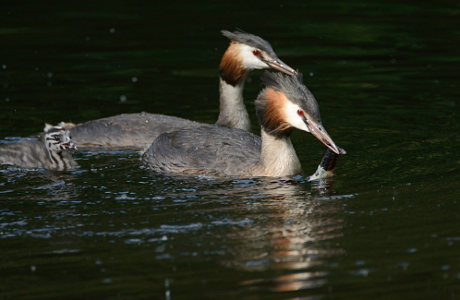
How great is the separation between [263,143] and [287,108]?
533 mm

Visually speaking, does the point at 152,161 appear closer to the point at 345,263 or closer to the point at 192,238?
the point at 192,238

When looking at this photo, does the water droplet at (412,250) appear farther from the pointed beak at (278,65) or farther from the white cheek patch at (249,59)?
the white cheek patch at (249,59)

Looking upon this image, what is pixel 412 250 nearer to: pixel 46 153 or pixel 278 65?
pixel 46 153

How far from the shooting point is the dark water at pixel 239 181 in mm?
7055

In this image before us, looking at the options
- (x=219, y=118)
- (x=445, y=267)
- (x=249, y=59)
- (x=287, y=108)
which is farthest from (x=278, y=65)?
Answer: (x=445, y=267)

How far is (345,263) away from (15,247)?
2.62m

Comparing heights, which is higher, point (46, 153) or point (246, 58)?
point (246, 58)

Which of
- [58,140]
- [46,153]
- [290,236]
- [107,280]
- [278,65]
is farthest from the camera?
[278,65]

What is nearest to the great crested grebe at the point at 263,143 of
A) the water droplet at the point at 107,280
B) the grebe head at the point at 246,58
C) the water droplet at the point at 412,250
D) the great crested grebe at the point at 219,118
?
the great crested grebe at the point at 219,118

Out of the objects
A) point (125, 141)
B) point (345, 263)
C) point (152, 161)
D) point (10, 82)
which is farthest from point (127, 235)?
point (10, 82)

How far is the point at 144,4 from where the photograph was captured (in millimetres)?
20688

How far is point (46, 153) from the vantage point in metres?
11.2

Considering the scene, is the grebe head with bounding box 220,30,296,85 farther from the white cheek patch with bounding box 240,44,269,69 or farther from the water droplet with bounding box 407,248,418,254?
the water droplet with bounding box 407,248,418,254

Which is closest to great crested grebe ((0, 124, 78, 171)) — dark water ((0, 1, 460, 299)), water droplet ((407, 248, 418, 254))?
dark water ((0, 1, 460, 299))
